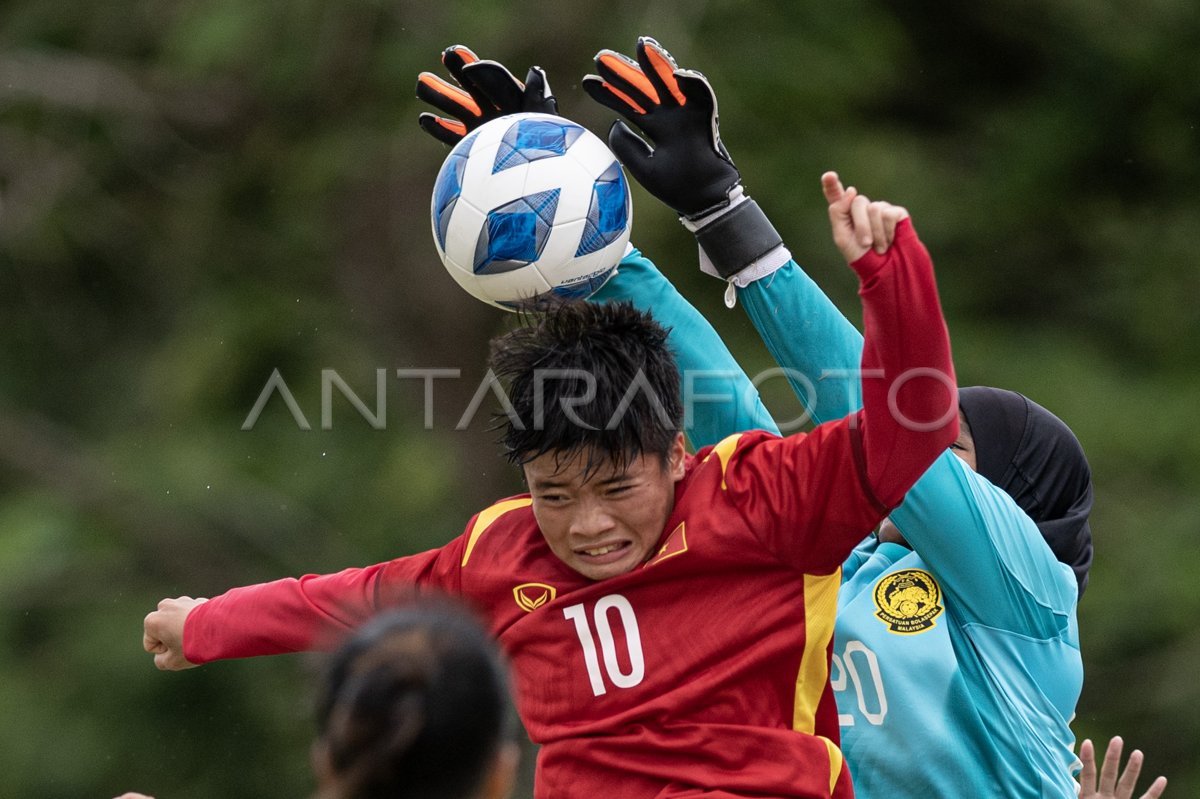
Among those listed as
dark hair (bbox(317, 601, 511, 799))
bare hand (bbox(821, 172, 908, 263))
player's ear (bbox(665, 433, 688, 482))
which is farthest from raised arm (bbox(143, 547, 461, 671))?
dark hair (bbox(317, 601, 511, 799))

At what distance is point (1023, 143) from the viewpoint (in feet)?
40.5

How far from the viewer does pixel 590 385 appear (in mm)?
3742

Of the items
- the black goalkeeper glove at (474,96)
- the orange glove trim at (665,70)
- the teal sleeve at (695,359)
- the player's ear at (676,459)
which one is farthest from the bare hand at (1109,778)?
the black goalkeeper glove at (474,96)

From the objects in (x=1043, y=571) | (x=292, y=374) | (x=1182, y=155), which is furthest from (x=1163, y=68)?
(x=1043, y=571)

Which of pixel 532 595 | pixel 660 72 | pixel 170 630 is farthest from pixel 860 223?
pixel 170 630

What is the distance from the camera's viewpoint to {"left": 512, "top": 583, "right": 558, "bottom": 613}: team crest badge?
12.6 feet

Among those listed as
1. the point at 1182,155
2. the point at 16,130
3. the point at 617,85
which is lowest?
the point at 16,130

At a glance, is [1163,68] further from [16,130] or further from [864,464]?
[864,464]

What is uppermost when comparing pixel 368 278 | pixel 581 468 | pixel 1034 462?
pixel 1034 462

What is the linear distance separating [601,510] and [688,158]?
Result: 93cm

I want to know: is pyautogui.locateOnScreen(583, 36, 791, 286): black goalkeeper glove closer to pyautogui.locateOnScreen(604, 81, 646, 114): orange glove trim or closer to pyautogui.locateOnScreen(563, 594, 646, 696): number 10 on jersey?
pyautogui.locateOnScreen(604, 81, 646, 114): orange glove trim

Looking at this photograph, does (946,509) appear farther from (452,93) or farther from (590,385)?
(452,93)

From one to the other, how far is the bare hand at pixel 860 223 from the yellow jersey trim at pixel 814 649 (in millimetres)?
710

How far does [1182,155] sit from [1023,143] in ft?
3.48
